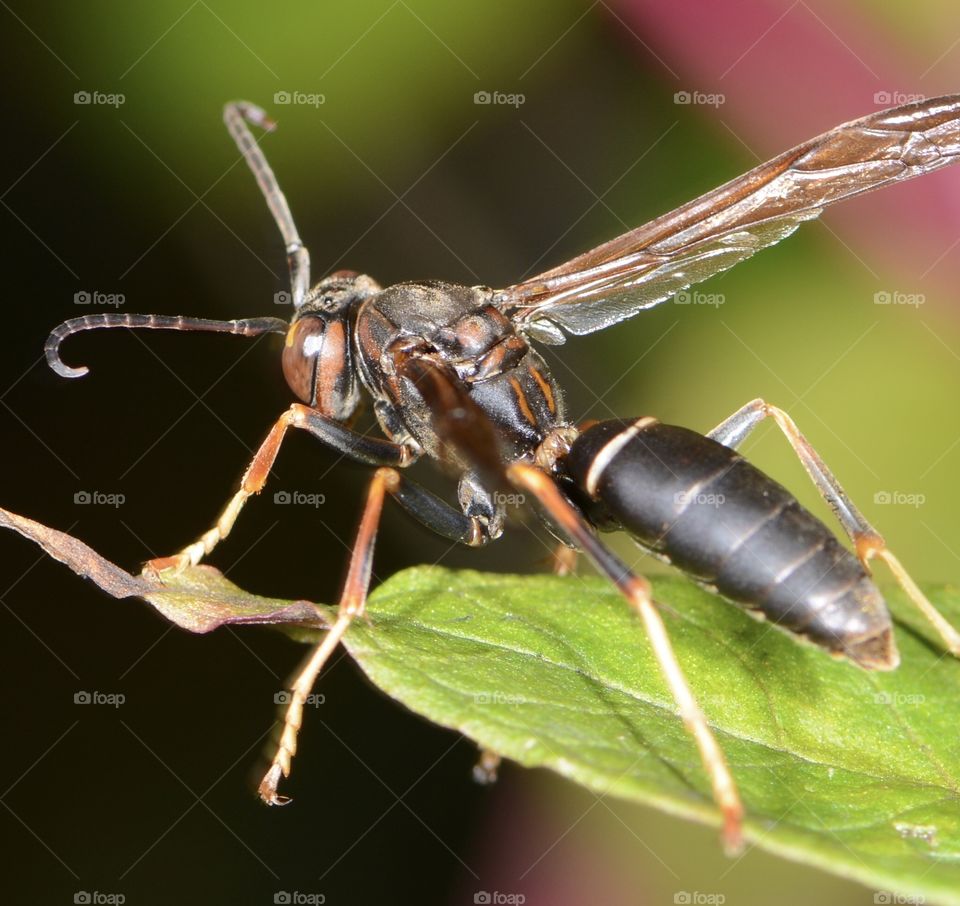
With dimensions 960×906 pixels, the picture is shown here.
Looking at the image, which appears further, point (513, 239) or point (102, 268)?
point (513, 239)

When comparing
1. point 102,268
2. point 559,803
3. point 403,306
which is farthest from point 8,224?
point 559,803

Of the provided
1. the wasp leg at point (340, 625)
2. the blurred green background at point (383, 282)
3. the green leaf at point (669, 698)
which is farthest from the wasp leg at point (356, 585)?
the blurred green background at point (383, 282)

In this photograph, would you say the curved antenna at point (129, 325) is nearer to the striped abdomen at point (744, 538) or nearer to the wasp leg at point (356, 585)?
the wasp leg at point (356, 585)

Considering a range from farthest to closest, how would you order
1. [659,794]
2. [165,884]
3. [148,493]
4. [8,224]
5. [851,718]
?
[8,224]
[148,493]
[165,884]
[851,718]
[659,794]

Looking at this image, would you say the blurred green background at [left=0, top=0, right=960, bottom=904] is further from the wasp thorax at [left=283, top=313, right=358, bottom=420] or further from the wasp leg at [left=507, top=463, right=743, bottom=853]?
the wasp leg at [left=507, top=463, right=743, bottom=853]

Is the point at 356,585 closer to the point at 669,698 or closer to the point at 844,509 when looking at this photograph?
the point at 669,698

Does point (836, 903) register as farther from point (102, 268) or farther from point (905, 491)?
point (102, 268)
